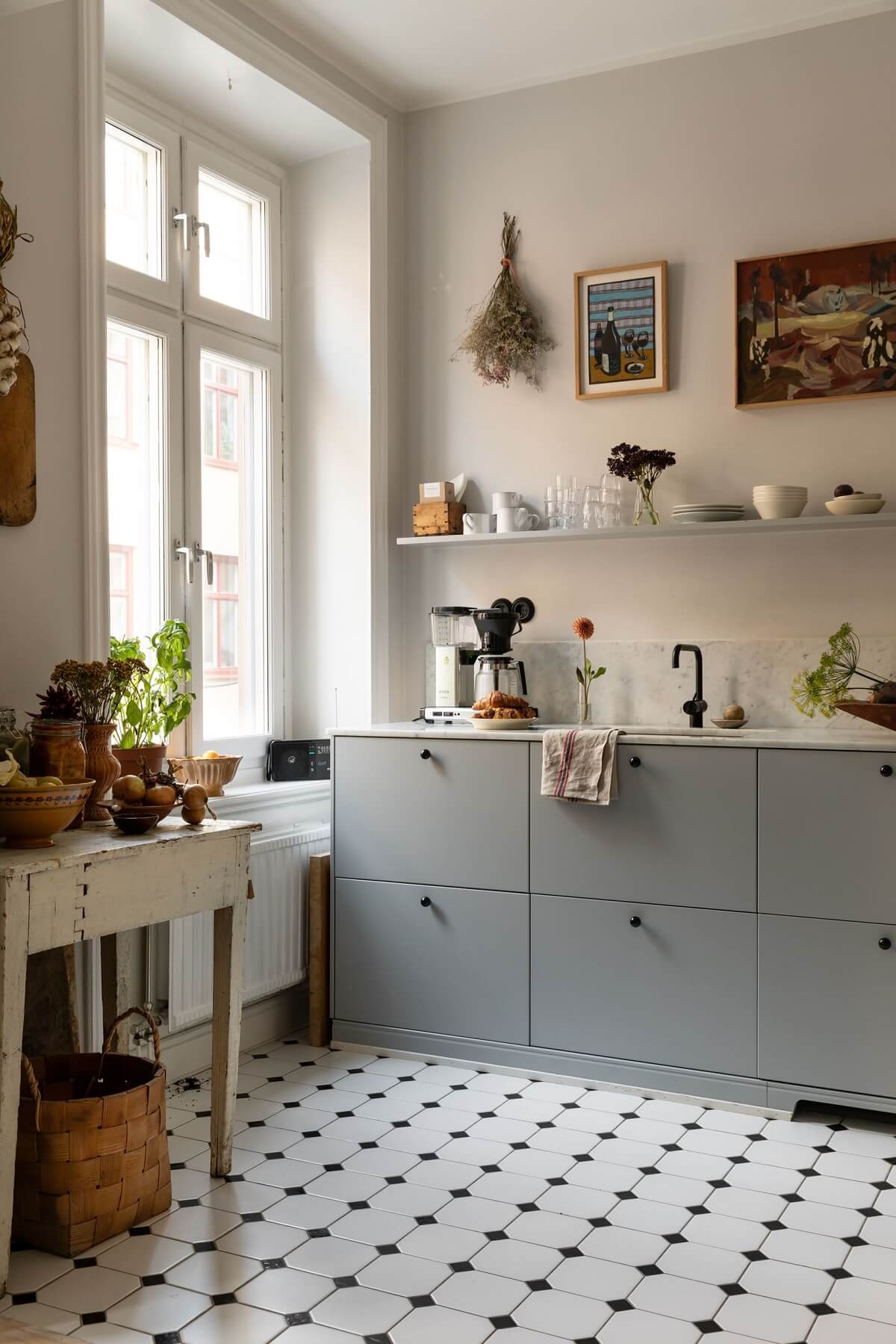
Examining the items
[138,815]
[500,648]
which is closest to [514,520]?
[500,648]

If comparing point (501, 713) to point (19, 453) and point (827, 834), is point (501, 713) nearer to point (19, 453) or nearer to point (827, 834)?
point (827, 834)

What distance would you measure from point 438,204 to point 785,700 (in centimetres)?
209

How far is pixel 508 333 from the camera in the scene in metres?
4.03

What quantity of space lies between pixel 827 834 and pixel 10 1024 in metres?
1.98

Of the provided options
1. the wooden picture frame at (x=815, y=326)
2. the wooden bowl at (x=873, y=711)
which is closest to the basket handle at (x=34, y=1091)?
the wooden bowl at (x=873, y=711)

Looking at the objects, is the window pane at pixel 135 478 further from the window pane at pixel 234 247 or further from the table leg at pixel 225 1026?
the table leg at pixel 225 1026

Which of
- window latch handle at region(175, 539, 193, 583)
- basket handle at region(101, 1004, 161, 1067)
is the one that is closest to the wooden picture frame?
window latch handle at region(175, 539, 193, 583)

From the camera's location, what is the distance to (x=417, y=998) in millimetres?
3639

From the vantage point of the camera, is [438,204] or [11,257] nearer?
[11,257]

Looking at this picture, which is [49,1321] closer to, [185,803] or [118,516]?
[185,803]

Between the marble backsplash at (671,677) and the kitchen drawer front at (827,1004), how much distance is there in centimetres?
63

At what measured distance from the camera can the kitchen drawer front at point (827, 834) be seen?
3.06 meters

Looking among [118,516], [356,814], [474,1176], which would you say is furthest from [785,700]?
[118,516]

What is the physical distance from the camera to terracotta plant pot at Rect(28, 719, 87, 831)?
100 inches
